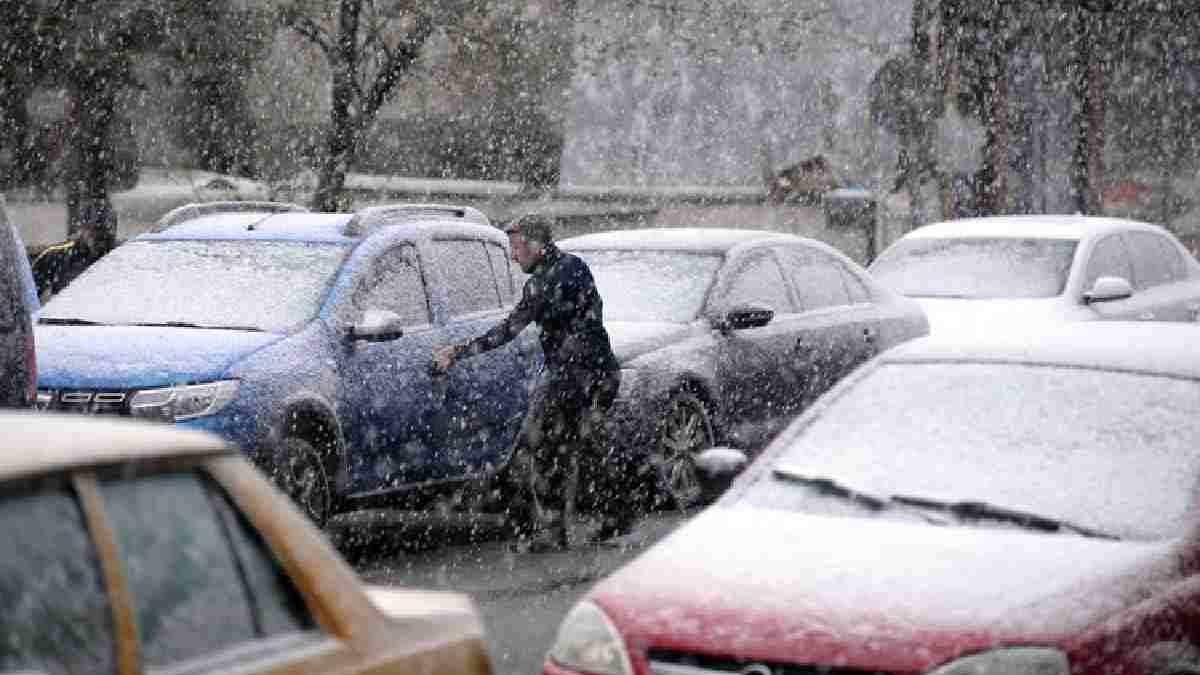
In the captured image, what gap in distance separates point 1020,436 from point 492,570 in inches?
191

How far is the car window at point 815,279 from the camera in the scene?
49.1 ft

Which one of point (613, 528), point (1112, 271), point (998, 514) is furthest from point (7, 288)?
point (1112, 271)

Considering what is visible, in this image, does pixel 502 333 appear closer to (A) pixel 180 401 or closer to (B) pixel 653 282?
(A) pixel 180 401

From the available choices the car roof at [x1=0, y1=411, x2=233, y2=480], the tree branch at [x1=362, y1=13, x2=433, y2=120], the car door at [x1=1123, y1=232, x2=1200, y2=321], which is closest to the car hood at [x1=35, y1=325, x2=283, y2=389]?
the car roof at [x1=0, y1=411, x2=233, y2=480]

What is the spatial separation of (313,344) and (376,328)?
32cm

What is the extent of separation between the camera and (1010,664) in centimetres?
554

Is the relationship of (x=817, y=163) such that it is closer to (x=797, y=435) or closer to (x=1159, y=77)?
(x=1159, y=77)

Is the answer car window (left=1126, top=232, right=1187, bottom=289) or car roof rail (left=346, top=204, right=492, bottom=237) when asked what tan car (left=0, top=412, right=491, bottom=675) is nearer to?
car roof rail (left=346, top=204, right=492, bottom=237)

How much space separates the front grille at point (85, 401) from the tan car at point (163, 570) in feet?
21.0

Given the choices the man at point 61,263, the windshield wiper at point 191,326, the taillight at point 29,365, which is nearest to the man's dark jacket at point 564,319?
the windshield wiper at point 191,326

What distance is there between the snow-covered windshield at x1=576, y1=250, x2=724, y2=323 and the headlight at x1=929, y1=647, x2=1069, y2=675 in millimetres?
8216

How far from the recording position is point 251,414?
10.7 metres

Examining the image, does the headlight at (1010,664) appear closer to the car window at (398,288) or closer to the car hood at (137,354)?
the car hood at (137,354)

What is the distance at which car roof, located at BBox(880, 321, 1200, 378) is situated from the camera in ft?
23.3
